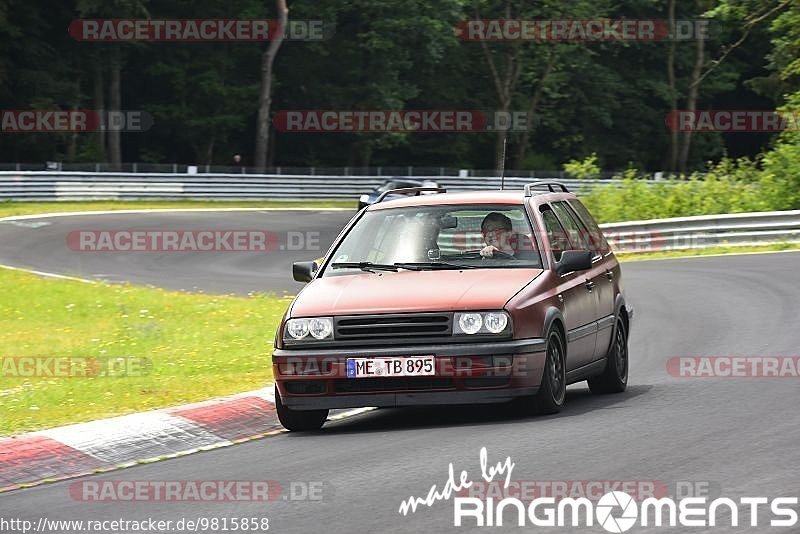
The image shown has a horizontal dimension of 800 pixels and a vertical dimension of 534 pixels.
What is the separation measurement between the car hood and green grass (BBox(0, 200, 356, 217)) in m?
32.4

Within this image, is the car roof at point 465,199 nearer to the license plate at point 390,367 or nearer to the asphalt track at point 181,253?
the license plate at point 390,367

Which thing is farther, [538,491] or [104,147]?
[104,147]

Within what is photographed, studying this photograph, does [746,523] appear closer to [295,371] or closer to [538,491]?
[538,491]

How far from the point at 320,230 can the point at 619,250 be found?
10524 mm

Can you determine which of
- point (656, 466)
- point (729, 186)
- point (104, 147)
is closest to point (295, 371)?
point (656, 466)

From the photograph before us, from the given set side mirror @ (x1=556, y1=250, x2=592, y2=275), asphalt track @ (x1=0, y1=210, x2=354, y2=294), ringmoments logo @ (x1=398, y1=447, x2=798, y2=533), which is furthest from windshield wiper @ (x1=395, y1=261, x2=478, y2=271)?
asphalt track @ (x1=0, y1=210, x2=354, y2=294)

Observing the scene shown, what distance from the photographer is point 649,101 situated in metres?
77.3

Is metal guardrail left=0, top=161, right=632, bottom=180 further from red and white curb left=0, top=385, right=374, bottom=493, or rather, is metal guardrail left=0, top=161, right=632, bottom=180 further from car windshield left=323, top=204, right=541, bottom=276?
red and white curb left=0, top=385, right=374, bottom=493

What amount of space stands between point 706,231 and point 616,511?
24839 mm

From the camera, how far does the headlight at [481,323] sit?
31.3 ft

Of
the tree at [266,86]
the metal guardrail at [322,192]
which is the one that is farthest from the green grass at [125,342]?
the tree at [266,86]

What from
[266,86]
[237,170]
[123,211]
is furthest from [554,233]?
[266,86]

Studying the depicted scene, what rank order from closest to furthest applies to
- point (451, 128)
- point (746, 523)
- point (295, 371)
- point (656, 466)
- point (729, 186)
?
point (746, 523) → point (656, 466) → point (295, 371) → point (729, 186) → point (451, 128)

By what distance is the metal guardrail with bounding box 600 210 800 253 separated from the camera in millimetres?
30000
